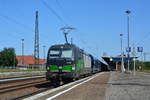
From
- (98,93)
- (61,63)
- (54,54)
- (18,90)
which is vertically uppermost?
(54,54)

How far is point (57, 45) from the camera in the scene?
24.6m

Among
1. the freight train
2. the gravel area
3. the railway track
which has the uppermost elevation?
the freight train

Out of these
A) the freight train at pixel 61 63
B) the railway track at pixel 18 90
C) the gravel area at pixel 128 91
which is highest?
the freight train at pixel 61 63

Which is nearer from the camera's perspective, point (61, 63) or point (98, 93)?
point (98, 93)

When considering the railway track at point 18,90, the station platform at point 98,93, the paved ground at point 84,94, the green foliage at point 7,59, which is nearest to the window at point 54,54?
the railway track at point 18,90

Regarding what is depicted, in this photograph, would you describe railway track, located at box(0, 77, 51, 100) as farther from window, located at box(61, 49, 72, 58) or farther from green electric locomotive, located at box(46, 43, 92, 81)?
A: window, located at box(61, 49, 72, 58)

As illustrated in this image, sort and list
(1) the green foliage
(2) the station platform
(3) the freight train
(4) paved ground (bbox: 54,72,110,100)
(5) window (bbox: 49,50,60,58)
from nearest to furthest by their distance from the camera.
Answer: (4) paved ground (bbox: 54,72,110,100) → (2) the station platform → (3) the freight train → (5) window (bbox: 49,50,60,58) → (1) the green foliage

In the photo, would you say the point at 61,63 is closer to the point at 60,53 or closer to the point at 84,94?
the point at 60,53

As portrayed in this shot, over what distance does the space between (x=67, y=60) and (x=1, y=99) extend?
379 inches

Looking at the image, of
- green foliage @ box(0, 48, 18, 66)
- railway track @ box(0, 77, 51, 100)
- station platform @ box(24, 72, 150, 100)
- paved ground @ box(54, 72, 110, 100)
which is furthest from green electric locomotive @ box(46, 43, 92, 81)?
green foliage @ box(0, 48, 18, 66)

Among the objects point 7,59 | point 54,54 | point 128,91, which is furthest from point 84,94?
point 7,59

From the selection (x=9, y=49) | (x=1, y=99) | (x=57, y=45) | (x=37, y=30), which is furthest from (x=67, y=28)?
(x=9, y=49)

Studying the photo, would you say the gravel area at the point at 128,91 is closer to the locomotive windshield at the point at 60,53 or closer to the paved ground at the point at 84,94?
the paved ground at the point at 84,94

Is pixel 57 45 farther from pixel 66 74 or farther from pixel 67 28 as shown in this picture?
pixel 67 28
